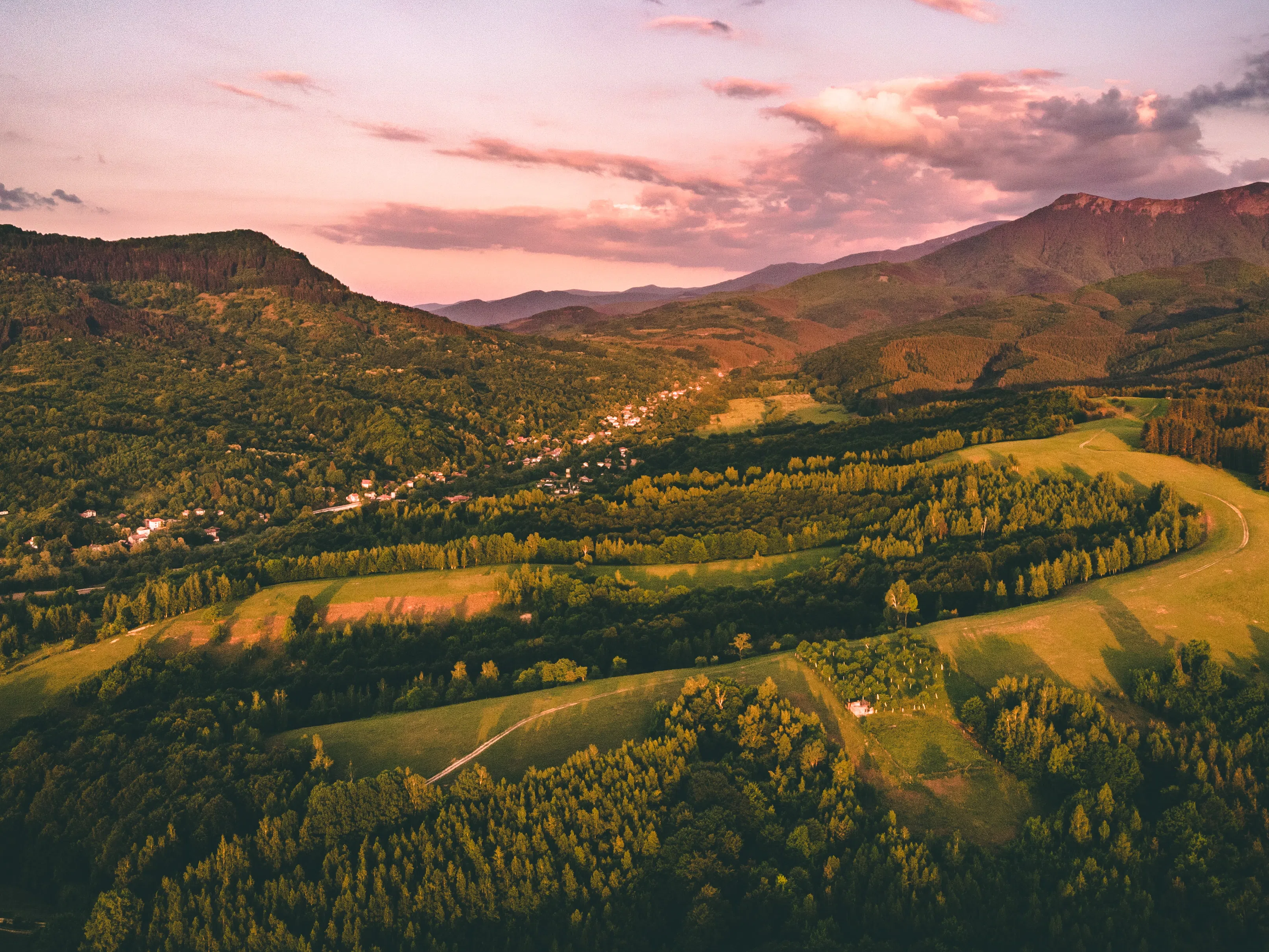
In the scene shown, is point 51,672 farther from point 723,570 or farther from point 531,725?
point 723,570

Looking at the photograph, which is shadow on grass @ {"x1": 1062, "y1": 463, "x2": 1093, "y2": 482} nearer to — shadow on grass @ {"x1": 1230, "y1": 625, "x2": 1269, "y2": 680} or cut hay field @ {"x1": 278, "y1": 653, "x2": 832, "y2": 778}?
shadow on grass @ {"x1": 1230, "y1": 625, "x2": 1269, "y2": 680}

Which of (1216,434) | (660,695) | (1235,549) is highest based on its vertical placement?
(1216,434)

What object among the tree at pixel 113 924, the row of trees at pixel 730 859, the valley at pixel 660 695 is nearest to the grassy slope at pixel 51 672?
the valley at pixel 660 695

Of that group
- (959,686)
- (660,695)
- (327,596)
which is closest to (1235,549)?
(959,686)

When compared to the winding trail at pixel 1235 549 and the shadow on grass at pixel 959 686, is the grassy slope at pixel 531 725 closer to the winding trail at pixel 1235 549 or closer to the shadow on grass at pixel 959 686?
the shadow on grass at pixel 959 686

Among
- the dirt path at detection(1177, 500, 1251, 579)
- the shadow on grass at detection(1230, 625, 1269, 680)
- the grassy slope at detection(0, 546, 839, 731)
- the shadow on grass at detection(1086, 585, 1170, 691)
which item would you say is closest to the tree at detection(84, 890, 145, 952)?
the grassy slope at detection(0, 546, 839, 731)

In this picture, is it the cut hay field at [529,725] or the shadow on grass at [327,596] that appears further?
the shadow on grass at [327,596]
